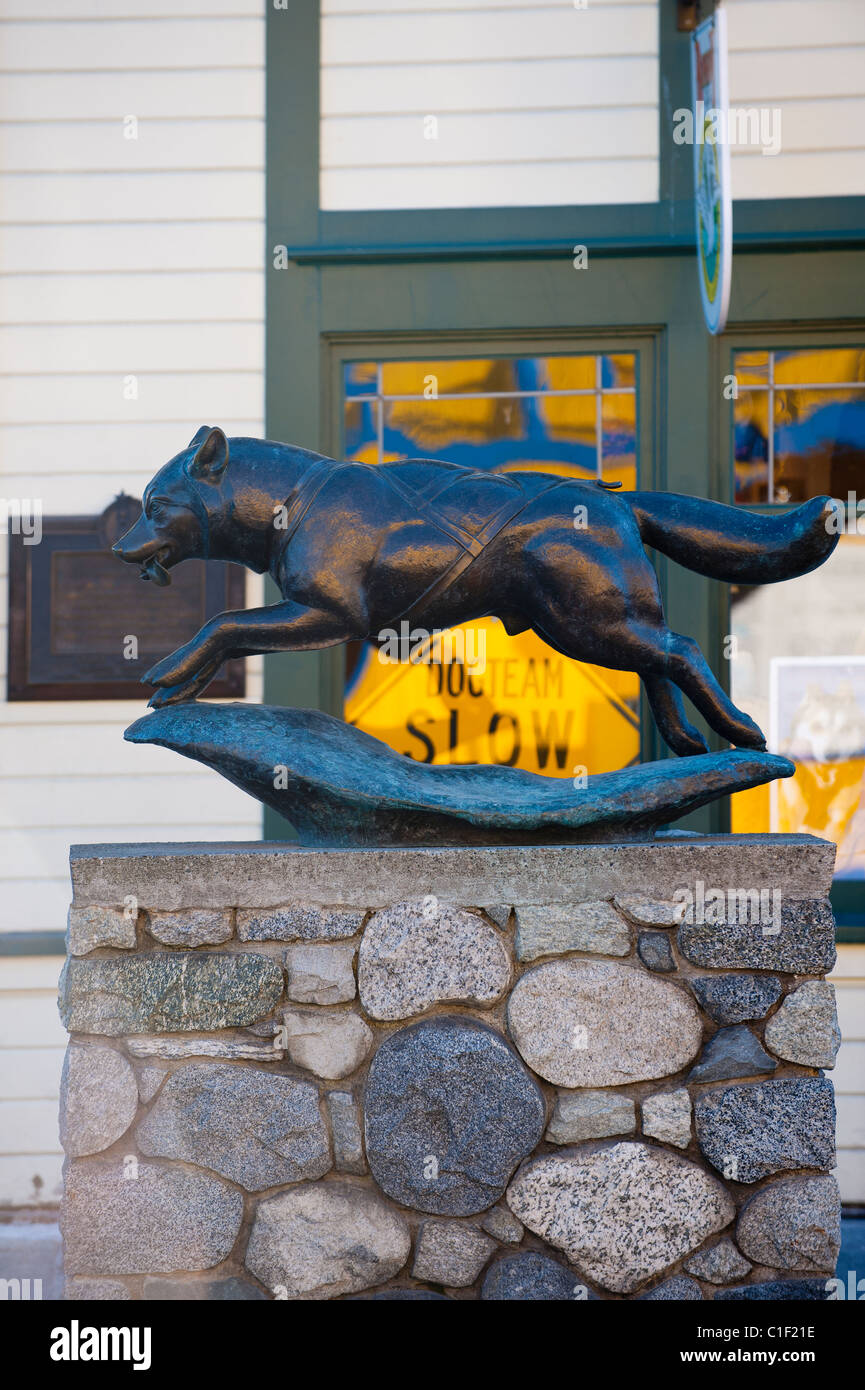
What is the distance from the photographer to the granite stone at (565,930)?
2586 mm

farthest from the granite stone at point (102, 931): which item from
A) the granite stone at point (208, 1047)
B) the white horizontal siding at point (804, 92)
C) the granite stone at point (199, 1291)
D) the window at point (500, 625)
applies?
the white horizontal siding at point (804, 92)

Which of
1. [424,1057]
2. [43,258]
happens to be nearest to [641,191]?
[43,258]

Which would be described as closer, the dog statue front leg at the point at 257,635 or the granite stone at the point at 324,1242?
the granite stone at the point at 324,1242

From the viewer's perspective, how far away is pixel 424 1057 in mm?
2547

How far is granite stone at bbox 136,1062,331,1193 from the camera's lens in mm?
2541

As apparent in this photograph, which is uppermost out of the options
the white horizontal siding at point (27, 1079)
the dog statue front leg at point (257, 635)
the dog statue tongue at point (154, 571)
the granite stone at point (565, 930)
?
the dog statue tongue at point (154, 571)

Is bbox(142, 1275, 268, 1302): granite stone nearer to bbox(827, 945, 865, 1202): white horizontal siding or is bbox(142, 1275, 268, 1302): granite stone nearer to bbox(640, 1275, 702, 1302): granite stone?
bbox(640, 1275, 702, 1302): granite stone

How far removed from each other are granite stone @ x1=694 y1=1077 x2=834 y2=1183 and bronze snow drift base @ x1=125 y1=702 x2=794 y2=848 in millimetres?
614

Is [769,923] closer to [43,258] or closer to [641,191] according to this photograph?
[641,191]

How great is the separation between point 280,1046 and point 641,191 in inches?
133

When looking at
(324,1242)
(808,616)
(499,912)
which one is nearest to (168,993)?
(324,1242)

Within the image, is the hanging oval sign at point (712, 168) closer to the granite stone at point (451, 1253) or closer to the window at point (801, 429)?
the window at point (801, 429)

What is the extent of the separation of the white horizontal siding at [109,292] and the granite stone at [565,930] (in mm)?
1996
